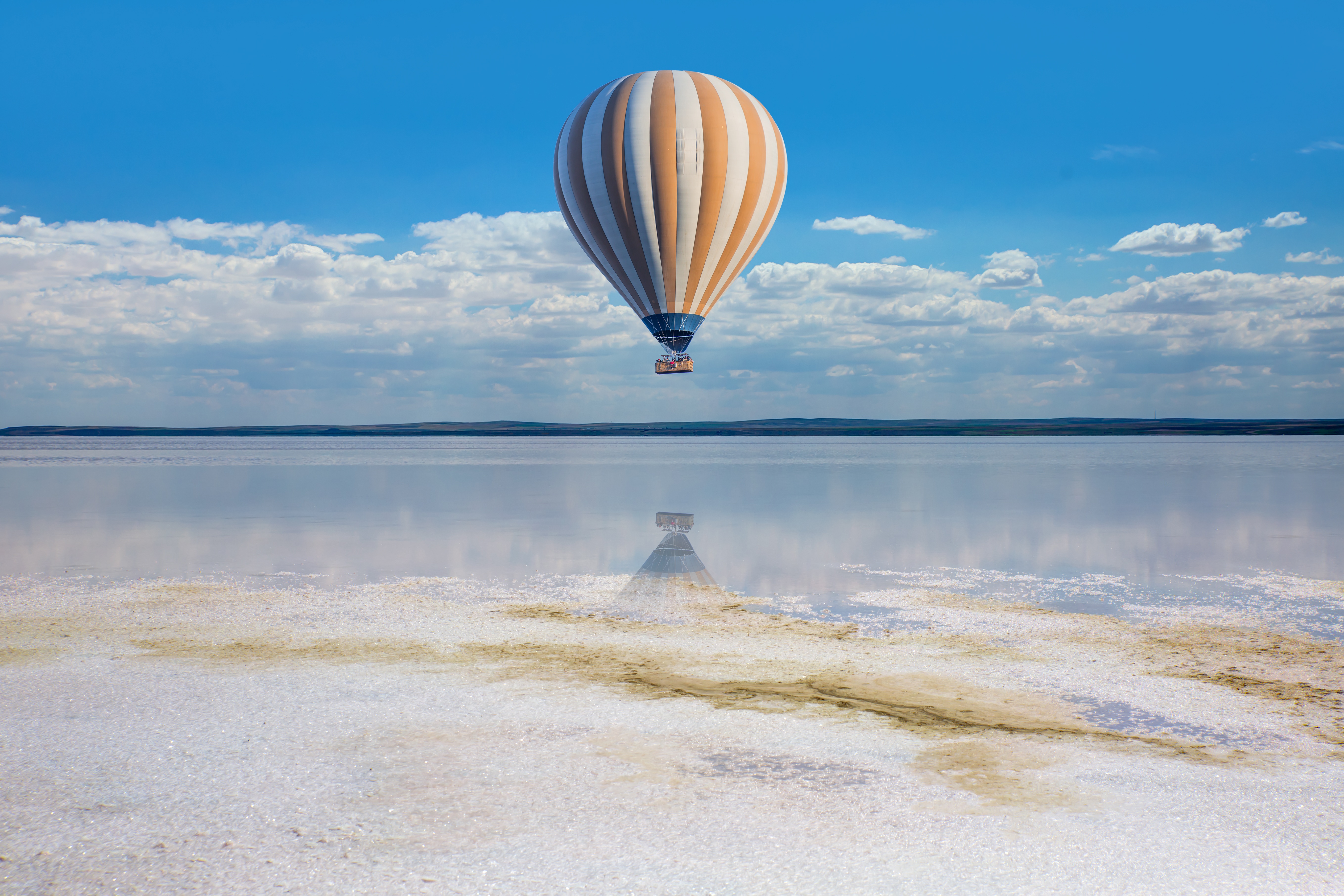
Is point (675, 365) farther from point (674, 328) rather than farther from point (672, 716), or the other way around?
point (672, 716)

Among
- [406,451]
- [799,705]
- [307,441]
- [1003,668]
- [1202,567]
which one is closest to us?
[799,705]

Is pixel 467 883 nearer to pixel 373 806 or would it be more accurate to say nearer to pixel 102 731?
pixel 373 806

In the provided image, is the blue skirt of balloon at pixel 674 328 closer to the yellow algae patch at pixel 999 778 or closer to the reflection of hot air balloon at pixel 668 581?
the reflection of hot air balloon at pixel 668 581

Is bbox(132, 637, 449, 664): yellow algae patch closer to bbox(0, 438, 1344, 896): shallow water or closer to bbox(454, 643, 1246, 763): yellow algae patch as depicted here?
bbox(0, 438, 1344, 896): shallow water

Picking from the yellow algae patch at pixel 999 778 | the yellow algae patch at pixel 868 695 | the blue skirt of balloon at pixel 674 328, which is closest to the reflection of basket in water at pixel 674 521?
the blue skirt of balloon at pixel 674 328

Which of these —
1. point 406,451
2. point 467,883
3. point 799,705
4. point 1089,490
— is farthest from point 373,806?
point 406,451

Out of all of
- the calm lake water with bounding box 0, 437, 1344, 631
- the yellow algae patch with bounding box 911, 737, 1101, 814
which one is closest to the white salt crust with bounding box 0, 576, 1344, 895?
the yellow algae patch with bounding box 911, 737, 1101, 814
